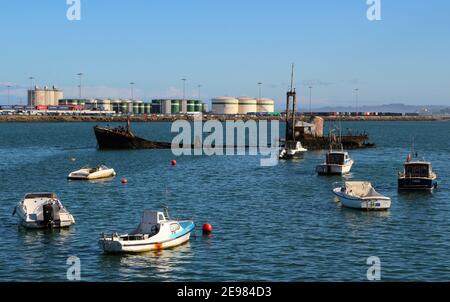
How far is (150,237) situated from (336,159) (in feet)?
168

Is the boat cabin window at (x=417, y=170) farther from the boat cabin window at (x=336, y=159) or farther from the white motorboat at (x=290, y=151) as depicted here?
the white motorboat at (x=290, y=151)

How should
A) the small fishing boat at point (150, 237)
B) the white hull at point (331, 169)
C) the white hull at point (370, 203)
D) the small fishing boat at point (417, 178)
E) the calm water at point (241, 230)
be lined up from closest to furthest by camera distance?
the calm water at point (241, 230) < the small fishing boat at point (150, 237) < the white hull at point (370, 203) < the small fishing boat at point (417, 178) < the white hull at point (331, 169)

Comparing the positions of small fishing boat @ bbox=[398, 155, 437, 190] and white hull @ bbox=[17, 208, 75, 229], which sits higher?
small fishing boat @ bbox=[398, 155, 437, 190]

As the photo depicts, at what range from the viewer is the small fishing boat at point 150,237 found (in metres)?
37.5

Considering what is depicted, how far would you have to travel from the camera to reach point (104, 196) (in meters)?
65.0

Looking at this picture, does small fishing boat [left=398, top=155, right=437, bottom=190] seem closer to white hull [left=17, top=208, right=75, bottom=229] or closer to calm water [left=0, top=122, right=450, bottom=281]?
calm water [left=0, top=122, right=450, bottom=281]

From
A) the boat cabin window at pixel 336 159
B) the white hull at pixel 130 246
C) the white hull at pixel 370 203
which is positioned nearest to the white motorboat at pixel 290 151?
the boat cabin window at pixel 336 159

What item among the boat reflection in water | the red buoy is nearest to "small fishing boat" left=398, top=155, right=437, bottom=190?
the red buoy

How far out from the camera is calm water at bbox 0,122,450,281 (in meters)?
34.4

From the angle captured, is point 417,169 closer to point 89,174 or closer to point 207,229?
point 207,229

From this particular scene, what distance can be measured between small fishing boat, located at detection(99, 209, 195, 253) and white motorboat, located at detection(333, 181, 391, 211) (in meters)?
18.8

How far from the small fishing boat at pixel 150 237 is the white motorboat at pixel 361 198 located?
1875 centimetres
